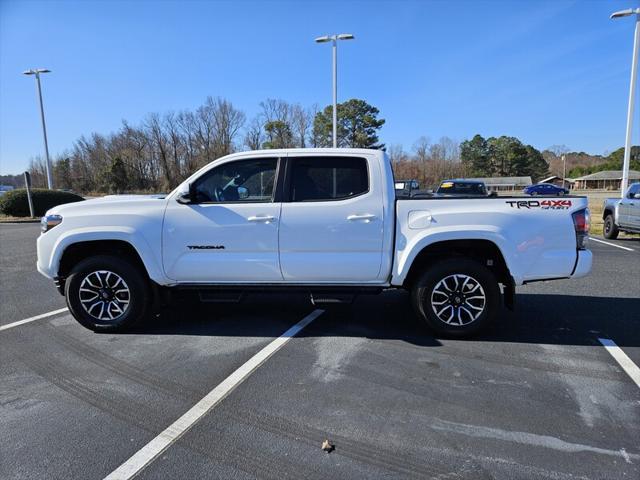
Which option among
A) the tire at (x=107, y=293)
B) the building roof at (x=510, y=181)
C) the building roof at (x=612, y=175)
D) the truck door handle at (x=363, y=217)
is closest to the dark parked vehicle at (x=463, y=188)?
the truck door handle at (x=363, y=217)

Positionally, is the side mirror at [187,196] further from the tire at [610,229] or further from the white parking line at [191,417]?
the tire at [610,229]

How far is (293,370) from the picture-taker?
3.68 m

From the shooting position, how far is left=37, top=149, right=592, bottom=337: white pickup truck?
13.6 ft

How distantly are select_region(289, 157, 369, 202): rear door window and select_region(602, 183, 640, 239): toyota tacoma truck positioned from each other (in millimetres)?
11155

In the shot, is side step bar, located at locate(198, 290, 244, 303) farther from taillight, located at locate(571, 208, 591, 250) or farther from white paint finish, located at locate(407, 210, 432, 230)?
taillight, located at locate(571, 208, 591, 250)

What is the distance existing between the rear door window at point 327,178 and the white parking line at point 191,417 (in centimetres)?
158

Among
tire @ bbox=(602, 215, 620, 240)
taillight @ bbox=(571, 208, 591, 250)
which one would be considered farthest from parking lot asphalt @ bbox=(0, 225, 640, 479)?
tire @ bbox=(602, 215, 620, 240)

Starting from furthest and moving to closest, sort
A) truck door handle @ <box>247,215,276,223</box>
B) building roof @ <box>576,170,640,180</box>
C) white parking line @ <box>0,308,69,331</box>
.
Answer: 1. building roof @ <box>576,170,640,180</box>
2. white parking line @ <box>0,308,69,331</box>
3. truck door handle @ <box>247,215,276,223</box>

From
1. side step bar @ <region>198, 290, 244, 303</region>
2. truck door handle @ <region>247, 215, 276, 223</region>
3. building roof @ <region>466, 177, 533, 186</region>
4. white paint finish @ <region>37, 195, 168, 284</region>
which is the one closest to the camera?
truck door handle @ <region>247, 215, 276, 223</region>

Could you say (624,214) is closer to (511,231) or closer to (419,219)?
(511,231)

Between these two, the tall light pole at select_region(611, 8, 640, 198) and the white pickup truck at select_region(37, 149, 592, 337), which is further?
the tall light pole at select_region(611, 8, 640, 198)

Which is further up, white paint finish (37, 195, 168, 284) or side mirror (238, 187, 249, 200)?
side mirror (238, 187, 249, 200)

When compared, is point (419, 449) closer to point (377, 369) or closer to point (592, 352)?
point (377, 369)

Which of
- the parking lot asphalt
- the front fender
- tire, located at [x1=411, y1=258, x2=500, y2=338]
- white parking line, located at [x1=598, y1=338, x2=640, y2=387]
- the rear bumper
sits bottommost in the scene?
white parking line, located at [x1=598, y1=338, x2=640, y2=387]
